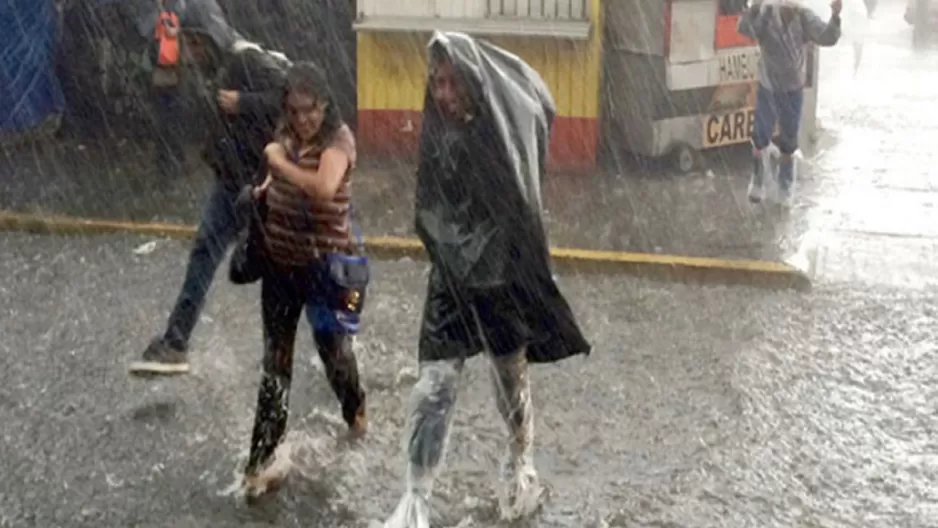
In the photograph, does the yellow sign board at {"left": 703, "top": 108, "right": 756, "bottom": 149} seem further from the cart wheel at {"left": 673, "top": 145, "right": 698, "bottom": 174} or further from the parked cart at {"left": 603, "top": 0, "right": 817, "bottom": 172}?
the cart wheel at {"left": 673, "top": 145, "right": 698, "bottom": 174}

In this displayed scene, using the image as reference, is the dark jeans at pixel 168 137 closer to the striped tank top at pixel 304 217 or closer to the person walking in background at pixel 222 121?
the person walking in background at pixel 222 121

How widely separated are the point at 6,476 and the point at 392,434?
5.17ft

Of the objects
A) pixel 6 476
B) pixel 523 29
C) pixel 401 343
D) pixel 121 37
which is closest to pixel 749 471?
pixel 401 343

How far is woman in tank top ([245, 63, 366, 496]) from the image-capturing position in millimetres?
4719

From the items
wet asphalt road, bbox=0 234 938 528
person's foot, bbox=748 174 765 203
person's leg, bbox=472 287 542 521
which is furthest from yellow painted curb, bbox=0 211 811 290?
person's leg, bbox=472 287 542 521

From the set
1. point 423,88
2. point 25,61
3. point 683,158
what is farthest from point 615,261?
point 25,61

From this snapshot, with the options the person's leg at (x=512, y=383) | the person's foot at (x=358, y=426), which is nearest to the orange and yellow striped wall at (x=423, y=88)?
the person's foot at (x=358, y=426)

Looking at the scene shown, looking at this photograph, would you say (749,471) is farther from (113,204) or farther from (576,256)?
(113,204)

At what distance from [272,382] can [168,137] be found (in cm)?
650

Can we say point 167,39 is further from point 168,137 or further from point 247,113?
point 247,113

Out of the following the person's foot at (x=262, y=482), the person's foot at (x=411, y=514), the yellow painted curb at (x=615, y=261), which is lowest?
the yellow painted curb at (x=615, y=261)

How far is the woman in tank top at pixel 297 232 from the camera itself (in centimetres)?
472

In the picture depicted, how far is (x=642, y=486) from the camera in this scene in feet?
16.8

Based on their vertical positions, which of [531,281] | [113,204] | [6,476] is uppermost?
Answer: [531,281]
